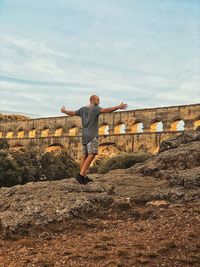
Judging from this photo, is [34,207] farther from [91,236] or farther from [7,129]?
[7,129]

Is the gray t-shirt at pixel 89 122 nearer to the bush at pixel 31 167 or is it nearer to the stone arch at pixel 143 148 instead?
the bush at pixel 31 167

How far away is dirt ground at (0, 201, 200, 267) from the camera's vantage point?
5.43m

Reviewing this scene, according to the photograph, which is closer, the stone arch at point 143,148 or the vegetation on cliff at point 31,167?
the vegetation on cliff at point 31,167

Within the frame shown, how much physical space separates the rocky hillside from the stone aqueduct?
23.7 m

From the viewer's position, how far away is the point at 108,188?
8.30 meters

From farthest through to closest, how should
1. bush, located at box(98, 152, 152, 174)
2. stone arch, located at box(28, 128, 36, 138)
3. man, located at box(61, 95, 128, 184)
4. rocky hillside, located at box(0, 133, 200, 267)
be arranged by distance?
1. stone arch, located at box(28, 128, 36, 138)
2. bush, located at box(98, 152, 152, 174)
3. man, located at box(61, 95, 128, 184)
4. rocky hillside, located at box(0, 133, 200, 267)

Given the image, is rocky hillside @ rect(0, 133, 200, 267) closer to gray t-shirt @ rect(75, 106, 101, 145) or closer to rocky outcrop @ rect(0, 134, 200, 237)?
rocky outcrop @ rect(0, 134, 200, 237)

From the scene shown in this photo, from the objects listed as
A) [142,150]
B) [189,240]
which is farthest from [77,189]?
[142,150]

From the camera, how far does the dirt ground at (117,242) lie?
5.43 m

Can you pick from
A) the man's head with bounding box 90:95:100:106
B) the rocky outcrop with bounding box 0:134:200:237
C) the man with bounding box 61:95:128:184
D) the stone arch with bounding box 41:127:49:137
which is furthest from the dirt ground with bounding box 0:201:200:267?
the stone arch with bounding box 41:127:49:137

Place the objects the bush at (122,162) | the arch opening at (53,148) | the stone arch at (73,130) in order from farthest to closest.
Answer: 1. the stone arch at (73,130)
2. the arch opening at (53,148)
3. the bush at (122,162)

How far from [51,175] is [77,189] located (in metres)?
22.8

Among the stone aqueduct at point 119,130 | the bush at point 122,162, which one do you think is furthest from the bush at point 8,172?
→ the stone aqueduct at point 119,130

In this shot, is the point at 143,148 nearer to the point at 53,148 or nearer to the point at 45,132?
the point at 53,148
